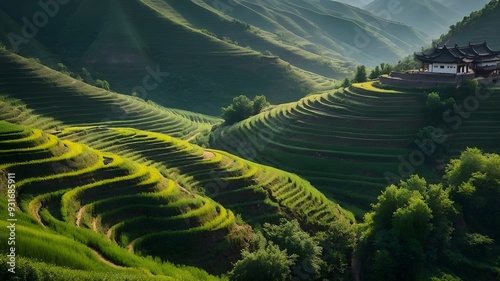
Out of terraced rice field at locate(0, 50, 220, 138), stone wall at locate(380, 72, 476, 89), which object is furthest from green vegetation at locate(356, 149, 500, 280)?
terraced rice field at locate(0, 50, 220, 138)

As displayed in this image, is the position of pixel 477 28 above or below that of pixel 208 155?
above

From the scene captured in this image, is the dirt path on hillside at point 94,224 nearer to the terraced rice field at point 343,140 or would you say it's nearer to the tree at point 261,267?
the tree at point 261,267

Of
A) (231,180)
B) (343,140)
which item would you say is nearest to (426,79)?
(343,140)

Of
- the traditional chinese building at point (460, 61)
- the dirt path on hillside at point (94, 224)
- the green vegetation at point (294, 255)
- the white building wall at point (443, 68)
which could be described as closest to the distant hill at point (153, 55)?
the traditional chinese building at point (460, 61)

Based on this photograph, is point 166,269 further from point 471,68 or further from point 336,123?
point 471,68

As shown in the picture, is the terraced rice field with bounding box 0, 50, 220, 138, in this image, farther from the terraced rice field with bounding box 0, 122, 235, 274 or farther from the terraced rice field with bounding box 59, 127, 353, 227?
the terraced rice field with bounding box 0, 122, 235, 274

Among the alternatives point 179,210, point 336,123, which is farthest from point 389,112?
point 179,210

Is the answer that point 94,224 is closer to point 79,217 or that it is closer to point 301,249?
point 79,217
